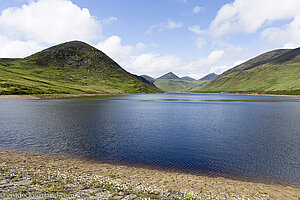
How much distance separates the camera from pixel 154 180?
60.5 feet

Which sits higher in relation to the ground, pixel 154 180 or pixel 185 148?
pixel 154 180

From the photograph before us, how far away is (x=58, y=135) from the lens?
38.6m

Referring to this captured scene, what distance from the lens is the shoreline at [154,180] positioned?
51.4ft

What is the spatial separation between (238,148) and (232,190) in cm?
1696

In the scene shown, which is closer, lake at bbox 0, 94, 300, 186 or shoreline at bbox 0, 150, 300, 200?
shoreline at bbox 0, 150, 300, 200

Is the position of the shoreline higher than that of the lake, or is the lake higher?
the shoreline

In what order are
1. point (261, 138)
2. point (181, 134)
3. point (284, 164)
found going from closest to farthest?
point (284, 164)
point (261, 138)
point (181, 134)

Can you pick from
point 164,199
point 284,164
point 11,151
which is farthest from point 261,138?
point 11,151

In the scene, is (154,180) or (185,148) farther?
(185,148)

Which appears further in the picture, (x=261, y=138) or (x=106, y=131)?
(x=106, y=131)

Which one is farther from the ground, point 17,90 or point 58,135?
point 17,90

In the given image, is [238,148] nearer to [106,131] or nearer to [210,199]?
[210,199]

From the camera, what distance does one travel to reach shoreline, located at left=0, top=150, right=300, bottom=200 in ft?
51.4

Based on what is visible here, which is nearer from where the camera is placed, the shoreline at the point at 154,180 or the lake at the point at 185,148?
the shoreline at the point at 154,180
